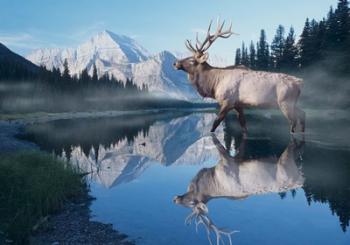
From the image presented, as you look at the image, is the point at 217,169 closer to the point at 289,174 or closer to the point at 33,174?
the point at 289,174

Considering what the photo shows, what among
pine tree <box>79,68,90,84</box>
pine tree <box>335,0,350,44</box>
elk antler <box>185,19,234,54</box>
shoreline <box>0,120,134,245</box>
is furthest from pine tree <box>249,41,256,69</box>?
shoreline <box>0,120,134,245</box>

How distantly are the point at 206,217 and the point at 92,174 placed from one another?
259 inches

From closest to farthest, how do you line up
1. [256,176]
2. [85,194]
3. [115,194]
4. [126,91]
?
[256,176] < [115,194] < [85,194] < [126,91]

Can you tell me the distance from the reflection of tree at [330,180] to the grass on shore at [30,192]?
508 cm

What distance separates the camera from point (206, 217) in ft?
18.4

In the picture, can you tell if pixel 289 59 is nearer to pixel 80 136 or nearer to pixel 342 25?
pixel 342 25

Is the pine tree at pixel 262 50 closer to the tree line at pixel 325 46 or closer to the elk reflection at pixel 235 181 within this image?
the tree line at pixel 325 46

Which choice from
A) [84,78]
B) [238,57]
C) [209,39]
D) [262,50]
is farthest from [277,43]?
[209,39]

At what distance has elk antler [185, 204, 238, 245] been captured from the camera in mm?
4934

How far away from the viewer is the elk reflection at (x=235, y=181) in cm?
584

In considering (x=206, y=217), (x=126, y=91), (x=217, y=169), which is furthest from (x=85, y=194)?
(x=126, y=91)

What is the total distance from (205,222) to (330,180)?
12.1 ft

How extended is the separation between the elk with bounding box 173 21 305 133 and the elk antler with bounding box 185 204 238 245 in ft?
25.1

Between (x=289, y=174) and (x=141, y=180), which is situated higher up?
(x=289, y=174)
